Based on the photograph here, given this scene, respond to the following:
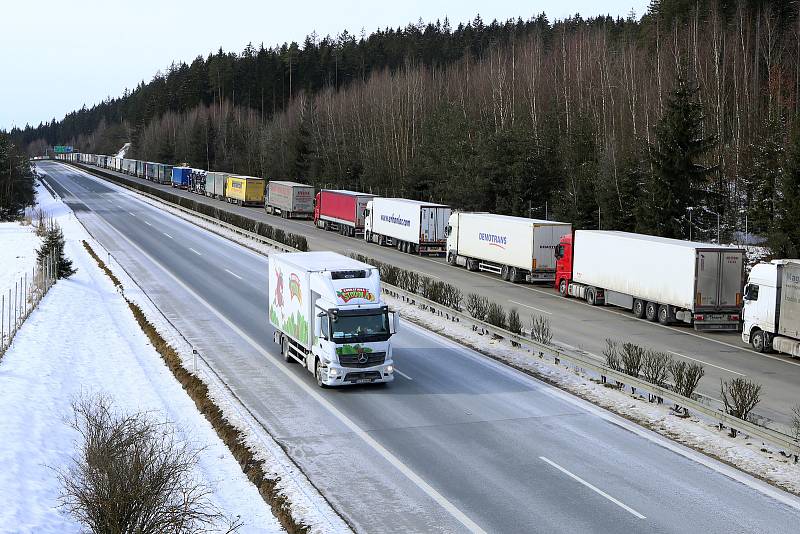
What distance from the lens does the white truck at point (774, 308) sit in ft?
87.9

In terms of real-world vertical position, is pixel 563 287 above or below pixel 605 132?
below

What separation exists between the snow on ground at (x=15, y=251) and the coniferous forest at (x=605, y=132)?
32014mm

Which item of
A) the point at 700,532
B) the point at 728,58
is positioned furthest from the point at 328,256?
the point at 728,58

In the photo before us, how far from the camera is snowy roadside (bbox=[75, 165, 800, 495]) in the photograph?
1630cm

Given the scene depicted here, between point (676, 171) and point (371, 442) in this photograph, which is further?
point (676, 171)

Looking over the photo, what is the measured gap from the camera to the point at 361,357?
21.9m

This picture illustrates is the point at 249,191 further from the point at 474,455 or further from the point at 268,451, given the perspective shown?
the point at 474,455

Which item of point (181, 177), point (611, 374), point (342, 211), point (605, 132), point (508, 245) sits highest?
point (605, 132)

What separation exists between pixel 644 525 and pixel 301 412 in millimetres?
9079

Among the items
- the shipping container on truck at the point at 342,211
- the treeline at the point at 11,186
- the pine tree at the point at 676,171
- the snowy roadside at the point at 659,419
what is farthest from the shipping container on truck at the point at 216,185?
the snowy roadside at the point at 659,419

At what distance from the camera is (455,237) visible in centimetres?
5084

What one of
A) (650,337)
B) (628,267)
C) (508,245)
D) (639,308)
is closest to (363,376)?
(650,337)

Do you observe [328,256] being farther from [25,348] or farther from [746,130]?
[746,130]

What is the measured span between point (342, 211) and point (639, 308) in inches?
1526
